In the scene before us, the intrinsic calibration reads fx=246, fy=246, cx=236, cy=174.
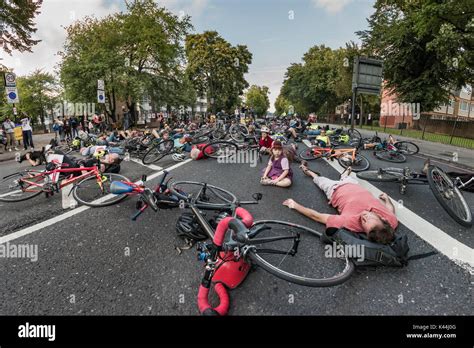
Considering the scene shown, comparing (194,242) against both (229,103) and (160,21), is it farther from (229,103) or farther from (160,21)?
(229,103)

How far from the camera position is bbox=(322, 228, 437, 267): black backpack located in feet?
8.46

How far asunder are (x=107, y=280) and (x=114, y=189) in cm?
143

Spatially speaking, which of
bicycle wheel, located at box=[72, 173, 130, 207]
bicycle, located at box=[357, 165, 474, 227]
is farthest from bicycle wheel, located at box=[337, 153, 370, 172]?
bicycle wheel, located at box=[72, 173, 130, 207]

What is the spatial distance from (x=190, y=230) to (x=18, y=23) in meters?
22.1

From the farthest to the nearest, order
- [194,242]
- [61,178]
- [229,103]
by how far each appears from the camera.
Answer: [229,103], [61,178], [194,242]

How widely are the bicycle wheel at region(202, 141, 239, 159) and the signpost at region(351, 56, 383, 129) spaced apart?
11025 millimetres

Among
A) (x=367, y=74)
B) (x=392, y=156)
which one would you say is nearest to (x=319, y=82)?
(x=367, y=74)

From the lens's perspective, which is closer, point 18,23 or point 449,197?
point 449,197

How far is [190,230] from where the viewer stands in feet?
10.4

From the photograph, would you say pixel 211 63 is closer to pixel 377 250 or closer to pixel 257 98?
pixel 377 250

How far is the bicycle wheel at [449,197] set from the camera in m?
3.70

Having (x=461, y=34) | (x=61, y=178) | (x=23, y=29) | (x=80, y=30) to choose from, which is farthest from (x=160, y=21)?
(x=61, y=178)

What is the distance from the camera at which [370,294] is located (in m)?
2.33
